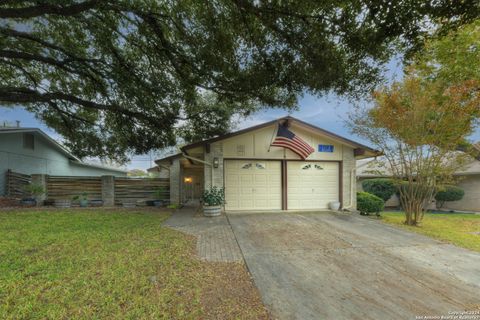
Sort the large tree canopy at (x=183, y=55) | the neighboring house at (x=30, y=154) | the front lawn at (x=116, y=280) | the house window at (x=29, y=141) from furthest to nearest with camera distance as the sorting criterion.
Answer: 1. the house window at (x=29, y=141)
2. the neighboring house at (x=30, y=154)
3. the large tree canopy at (x=183, y=55)
4. the front lawn at (x=116, y=280)

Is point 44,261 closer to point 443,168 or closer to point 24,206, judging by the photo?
point 24,206

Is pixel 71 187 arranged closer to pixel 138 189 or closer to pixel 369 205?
pixel 138 189

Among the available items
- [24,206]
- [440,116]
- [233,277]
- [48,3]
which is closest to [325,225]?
[233,277]

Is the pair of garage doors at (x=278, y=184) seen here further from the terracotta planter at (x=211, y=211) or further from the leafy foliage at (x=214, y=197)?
the terracotta planter at (x=211, y=211)

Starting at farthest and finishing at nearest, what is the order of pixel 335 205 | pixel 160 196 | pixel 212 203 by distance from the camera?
pixel 160 196
pixel 335 205
pixel 212 203

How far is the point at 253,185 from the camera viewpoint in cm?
972

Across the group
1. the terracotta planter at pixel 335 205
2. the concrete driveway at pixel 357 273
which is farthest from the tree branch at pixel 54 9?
the terracotta planter at pixel 335 205

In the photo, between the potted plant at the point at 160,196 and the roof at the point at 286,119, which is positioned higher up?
the roof at the point at 286,119

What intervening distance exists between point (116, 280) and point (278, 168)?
7669 mm

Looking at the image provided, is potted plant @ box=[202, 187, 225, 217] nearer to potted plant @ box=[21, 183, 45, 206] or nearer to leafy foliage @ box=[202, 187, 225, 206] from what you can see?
leafy foliage @ box=[202, 187, 225, 206]

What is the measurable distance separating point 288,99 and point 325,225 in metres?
4.34

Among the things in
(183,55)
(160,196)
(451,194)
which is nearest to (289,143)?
(183,55)

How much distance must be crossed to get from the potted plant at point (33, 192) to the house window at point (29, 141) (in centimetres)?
443

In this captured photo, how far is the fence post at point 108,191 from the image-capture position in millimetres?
11312
